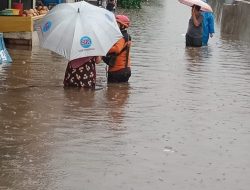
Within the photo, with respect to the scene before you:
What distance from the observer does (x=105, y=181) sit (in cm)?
591

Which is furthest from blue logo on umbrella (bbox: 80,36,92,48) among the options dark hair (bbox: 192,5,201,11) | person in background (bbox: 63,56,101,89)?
dark hair (bbox: 192,5,201,11)

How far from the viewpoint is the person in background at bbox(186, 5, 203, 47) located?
18.1m

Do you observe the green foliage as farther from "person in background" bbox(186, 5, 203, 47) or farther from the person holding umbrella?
the person holding umbrella

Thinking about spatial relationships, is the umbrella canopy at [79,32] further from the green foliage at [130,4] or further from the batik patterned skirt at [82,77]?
the green foliage at [130,4]

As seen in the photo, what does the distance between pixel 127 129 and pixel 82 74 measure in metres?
2.76

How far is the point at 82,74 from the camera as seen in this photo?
1052 centimetres

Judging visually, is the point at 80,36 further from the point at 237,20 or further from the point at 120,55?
the point at 237,20

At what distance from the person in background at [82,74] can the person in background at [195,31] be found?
790 cm

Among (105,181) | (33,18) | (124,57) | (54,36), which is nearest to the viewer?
(105,181)

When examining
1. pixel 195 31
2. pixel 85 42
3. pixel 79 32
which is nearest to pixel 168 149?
pixel 85 42

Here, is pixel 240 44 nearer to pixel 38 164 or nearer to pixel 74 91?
pixel 74 91

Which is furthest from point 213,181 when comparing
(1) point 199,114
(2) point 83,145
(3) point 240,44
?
(3) point 240,44

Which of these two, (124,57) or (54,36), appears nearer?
(54,36)

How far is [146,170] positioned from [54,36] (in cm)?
448
